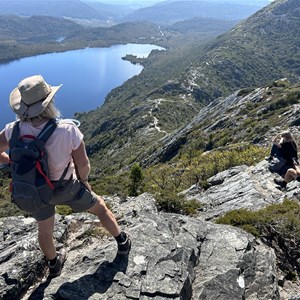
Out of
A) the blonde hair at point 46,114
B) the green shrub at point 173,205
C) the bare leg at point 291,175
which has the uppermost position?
the blonde hair at point 46,114

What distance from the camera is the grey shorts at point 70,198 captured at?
528 cm

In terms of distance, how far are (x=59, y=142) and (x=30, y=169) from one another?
52 centimetres

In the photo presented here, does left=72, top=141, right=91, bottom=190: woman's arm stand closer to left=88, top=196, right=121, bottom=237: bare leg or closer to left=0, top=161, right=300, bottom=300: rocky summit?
left=88, top=196, right=121, bottom=237: bare leg

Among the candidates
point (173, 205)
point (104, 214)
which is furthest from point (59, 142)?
point (173, 205)

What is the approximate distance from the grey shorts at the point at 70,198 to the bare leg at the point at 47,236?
0.13 metres

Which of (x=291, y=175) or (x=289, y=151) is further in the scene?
(x=289, y=151)

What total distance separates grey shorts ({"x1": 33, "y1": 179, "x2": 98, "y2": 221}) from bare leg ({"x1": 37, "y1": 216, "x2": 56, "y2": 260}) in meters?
0.13

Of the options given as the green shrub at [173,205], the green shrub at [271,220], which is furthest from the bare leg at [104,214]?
the green shrub at [173,205]

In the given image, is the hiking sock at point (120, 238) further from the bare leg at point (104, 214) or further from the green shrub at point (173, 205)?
the green shrub at point (173, 205)

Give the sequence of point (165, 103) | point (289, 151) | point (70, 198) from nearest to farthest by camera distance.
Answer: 1. point (70, 198)
2. point (289, 151)
3. point (165, 103)

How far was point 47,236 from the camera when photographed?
18.6ft

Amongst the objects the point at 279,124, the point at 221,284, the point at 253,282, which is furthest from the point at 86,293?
the point at 279,124

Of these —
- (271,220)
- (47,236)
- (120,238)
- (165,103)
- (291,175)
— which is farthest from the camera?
(165,103)

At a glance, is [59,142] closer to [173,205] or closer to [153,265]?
[153,265]
